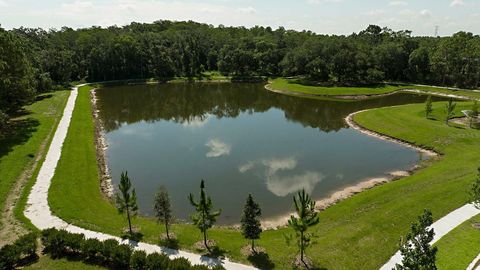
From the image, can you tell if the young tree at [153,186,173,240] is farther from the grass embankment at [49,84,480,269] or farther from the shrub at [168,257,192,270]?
the shrub at [168,257,192,270]

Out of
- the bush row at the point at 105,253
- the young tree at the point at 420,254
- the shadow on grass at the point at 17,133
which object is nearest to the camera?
the young tree at the point at 420,254

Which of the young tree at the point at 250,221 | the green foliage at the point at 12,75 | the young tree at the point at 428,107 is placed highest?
the green foliage at the point at 12,75

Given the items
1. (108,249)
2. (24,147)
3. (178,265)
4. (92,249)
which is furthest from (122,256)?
(24,147)

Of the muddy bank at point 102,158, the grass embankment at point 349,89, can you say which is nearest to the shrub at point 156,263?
the muddy bank at point 102,158

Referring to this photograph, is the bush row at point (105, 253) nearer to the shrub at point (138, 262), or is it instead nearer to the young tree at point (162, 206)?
the shrub at point (138, 262)

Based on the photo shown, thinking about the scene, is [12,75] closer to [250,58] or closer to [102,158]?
[102,158]

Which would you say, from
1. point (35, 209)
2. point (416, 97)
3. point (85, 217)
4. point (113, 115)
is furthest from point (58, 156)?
point (416, 97)

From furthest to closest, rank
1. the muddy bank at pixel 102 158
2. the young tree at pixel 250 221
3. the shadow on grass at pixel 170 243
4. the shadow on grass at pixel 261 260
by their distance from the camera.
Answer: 1. the muddy bank at pixel 102 158
2. the shadow on grass at pixel 170 243
3. the young tree at pixel 250 221
4. the shadow on grass at pixel 261 260

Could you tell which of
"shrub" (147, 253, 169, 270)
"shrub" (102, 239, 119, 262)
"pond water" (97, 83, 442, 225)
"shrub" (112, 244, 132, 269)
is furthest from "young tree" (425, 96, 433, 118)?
"shrub" (102, 239, 119, 262)
